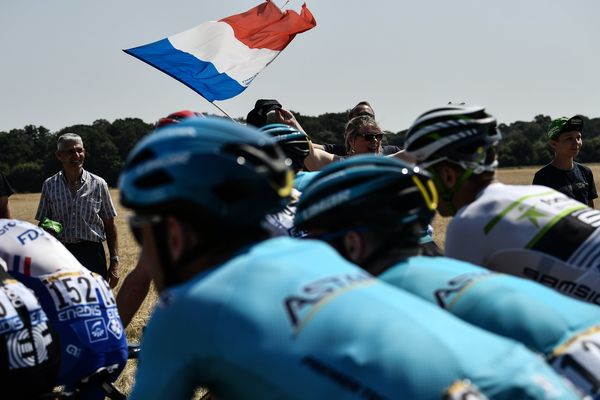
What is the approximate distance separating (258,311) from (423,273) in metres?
1.01

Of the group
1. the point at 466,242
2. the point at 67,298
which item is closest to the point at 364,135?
the point at 67,298

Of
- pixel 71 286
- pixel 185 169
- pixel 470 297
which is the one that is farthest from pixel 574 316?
pixel 71 286

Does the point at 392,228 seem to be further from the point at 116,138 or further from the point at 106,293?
the point at 116,138

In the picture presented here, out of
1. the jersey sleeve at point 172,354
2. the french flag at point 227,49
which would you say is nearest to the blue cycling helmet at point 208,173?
the jersey sleeve at point 172,354

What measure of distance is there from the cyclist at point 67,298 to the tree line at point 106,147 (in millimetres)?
66824

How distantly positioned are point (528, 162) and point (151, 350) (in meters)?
83.8

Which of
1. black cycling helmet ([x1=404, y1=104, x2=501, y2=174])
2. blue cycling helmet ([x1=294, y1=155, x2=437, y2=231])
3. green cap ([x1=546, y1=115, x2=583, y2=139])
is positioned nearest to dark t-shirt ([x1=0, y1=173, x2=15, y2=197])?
black cycling helmet ([x1=404, y1=104, x2=501, y2=174])

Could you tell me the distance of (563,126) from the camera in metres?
8.43

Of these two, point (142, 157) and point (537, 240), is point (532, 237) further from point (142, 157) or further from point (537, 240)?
point (142, 157)

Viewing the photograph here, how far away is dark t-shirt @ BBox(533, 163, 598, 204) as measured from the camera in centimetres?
825

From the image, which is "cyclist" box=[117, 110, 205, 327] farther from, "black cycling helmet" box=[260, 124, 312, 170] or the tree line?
the tree line

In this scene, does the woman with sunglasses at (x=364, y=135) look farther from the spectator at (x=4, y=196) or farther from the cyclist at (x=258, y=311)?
the cyclist at (x=258, y=311)

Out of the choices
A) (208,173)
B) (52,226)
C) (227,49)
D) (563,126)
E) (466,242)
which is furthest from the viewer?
(227,49)

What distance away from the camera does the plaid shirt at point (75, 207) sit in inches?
344
